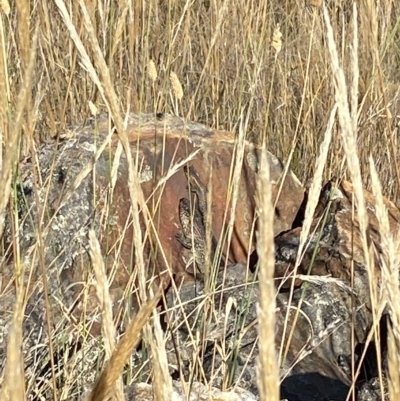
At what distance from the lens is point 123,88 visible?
2.73 meters

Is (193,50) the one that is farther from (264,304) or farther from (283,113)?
(264,304)

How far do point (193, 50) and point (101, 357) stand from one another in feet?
6.39

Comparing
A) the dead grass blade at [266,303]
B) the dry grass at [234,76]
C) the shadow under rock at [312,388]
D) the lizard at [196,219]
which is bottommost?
the shadow under rock at [312,388]

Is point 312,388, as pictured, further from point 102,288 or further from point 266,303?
point 266,303

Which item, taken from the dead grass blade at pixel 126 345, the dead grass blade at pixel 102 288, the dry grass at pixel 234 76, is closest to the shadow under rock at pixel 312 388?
the dry grass at pixel 234 76

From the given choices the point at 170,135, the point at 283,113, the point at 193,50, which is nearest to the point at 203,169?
the point at 170,135

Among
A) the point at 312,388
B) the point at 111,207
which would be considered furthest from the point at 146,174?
the point at 312,388

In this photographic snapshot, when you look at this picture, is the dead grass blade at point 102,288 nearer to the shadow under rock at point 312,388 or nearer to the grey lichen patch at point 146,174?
the shadow under rock at point 312,388

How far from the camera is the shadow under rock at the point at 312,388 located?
1662mm

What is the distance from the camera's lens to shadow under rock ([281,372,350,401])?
166cm

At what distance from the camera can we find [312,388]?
5.51 feet

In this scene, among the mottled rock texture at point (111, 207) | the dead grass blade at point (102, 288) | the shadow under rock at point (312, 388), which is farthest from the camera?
the mottled rock texture at point (111, 207)

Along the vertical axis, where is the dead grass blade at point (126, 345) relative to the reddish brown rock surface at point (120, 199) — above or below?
above

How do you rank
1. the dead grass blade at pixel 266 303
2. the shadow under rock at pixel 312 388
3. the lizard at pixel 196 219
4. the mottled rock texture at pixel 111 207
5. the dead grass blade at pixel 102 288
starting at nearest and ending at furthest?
1. the dead grass blade at pixel 266 303
2. the dead grass blade at pixel 102 288
3. the shadow under rock at pixel 312 388
4. the mottled rock texture at pixel 111 207
5. the lizard at pixel 196 219
